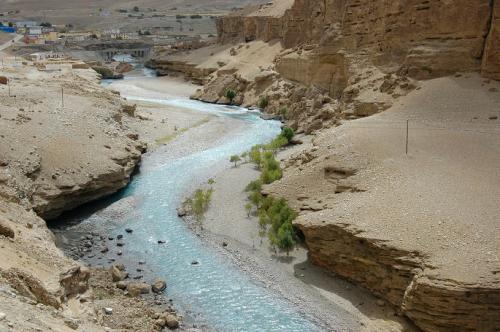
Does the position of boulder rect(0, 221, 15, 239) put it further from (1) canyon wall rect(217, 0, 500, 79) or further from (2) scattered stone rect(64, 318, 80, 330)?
(1) canyon wall rect(217, 0, 500, 79)

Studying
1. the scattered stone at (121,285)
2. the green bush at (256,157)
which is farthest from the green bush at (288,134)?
the scattered stone at (121,285)

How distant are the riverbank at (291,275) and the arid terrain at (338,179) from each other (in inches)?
2.8

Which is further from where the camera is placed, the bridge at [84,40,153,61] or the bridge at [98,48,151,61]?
the bridge at [98,48,151,61]

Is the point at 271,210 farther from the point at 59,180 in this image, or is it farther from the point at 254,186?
the point at 59,180

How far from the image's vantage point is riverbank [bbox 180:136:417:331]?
19016 mm

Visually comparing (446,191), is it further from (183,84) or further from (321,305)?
(183,84)

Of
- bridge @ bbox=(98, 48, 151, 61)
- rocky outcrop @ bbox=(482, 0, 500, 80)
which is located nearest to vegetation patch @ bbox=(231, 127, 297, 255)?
rocky outcrop @ bbox=(482, 0, 500, 80)

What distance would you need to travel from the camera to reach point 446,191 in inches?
872

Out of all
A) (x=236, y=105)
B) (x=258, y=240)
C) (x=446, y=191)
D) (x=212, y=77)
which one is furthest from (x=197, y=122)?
(x=446, y=191)

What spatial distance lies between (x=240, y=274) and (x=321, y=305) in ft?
12.1

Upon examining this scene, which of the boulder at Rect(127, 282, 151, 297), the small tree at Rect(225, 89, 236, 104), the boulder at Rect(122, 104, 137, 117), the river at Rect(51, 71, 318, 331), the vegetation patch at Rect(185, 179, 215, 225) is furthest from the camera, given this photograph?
the small tree at Rect(225, 89, 236, 104)

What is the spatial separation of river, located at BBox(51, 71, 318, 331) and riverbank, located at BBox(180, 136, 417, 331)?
0.49m

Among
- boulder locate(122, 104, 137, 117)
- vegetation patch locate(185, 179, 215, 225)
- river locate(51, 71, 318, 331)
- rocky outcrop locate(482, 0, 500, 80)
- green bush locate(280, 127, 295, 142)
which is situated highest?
rocky outcrop locate(482, 0, 500, 80)

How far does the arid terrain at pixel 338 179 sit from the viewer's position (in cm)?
1769
